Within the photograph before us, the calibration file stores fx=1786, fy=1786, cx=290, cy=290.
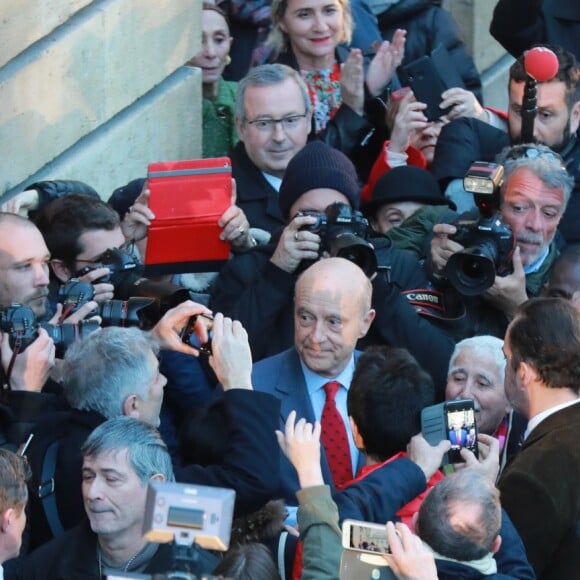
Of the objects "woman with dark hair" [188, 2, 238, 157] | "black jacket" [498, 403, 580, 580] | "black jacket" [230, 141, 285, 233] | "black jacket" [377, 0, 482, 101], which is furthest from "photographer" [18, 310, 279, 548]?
"black jacket" [377, 0, 482, 101]

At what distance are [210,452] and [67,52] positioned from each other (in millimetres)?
2991

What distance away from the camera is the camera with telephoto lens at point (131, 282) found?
20.5 feet

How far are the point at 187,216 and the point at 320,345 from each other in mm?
1035

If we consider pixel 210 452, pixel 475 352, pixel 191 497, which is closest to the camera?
pixel 191 497

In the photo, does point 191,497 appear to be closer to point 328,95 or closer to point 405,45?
point 328,95

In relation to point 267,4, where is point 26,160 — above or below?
below

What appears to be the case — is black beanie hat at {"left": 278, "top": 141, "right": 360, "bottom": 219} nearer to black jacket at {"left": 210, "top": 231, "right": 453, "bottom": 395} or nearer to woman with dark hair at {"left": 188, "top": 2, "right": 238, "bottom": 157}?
black jacket at {"left": 210, "top": 231, "right": 453, "bottom": 395}

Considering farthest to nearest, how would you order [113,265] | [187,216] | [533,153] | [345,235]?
[533,153]
[187,216]
[113,265]
[345,235]

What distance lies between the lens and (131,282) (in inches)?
254

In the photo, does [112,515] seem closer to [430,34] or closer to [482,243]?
[482,243]

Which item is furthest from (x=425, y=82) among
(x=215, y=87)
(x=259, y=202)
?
(x=215, y=87)

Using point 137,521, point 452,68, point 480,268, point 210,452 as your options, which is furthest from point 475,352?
point 452,68

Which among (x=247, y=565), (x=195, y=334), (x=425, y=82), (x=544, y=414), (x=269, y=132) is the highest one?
(x=425, y=82)

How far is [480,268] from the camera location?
6379 millimetres
